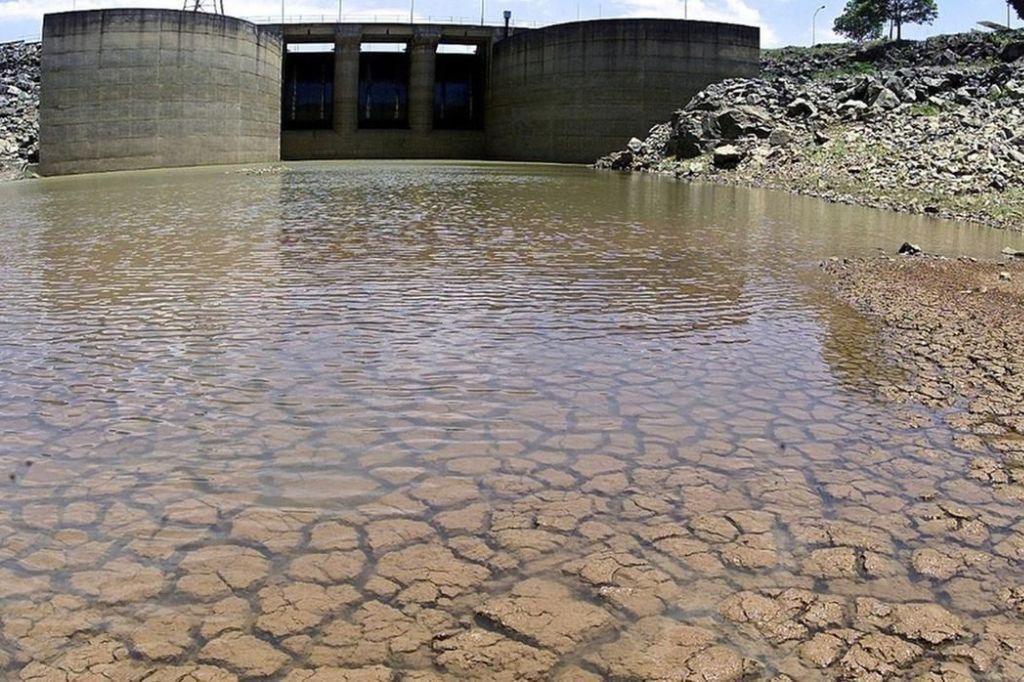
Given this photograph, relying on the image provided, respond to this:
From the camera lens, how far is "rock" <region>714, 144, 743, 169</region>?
113 ft

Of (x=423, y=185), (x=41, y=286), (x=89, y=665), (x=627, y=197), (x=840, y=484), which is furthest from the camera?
(x=423, y=185)

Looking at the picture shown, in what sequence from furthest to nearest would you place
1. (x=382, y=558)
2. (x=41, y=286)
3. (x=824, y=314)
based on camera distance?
1. (x=41, y=286)
2. (x=824, y=314)
3. (x=382, y=558)

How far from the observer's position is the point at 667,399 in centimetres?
646

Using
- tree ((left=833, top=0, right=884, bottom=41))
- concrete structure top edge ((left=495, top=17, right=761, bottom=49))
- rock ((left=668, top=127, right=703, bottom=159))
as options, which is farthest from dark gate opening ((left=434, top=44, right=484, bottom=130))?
tree ((left=833, top=0, right=884, bottom=41))

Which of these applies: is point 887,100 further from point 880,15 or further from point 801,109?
point 880,15

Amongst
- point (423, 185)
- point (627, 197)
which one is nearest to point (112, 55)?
point (423, 185)

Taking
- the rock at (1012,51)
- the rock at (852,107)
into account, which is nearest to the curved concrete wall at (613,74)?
the rock at (852,107)

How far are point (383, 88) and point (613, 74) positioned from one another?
12.5 meters

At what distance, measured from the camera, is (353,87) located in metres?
46.8

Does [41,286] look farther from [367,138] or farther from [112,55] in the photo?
[367,138]

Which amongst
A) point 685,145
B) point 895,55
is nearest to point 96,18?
point 685,145

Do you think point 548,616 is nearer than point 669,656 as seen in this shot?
No

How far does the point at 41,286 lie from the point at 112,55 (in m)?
31.9

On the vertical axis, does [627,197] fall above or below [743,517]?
above
